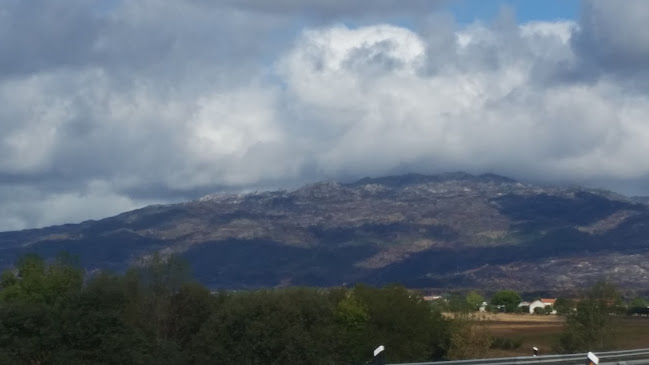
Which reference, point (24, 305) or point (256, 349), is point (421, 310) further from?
point (24, 305)

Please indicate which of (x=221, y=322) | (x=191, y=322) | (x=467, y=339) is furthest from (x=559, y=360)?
(x=467, y=339)

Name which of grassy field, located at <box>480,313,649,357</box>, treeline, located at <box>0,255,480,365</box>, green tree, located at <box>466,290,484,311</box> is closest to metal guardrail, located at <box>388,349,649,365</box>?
treeline, located at <box>0,255,480,365</box>

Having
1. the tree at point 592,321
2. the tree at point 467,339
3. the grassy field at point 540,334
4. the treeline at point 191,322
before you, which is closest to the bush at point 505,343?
the grassy field at point 540,334

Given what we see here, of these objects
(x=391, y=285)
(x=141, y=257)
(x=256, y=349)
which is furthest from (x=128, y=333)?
(x=391, y=285)

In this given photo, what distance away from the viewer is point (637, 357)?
41625 mm

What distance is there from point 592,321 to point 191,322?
3738 centimetres

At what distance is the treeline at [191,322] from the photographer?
39.3m

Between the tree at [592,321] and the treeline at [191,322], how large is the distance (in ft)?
24.7

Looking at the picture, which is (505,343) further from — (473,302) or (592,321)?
(473,302)

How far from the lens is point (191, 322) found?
72312mm

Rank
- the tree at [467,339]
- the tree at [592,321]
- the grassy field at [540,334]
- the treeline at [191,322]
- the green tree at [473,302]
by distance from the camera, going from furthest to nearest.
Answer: the green tree at [473,302] < the grassy field at [540,334] < the tree at [467,339] < the tree at [592,321] < the treeline at [191,322]

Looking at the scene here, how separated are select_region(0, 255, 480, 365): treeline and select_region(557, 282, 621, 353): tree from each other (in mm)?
7539

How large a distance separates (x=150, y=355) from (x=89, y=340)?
317 cm

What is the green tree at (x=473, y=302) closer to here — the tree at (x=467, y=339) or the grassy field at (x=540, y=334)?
the grassy field at (x=540, y=334)
